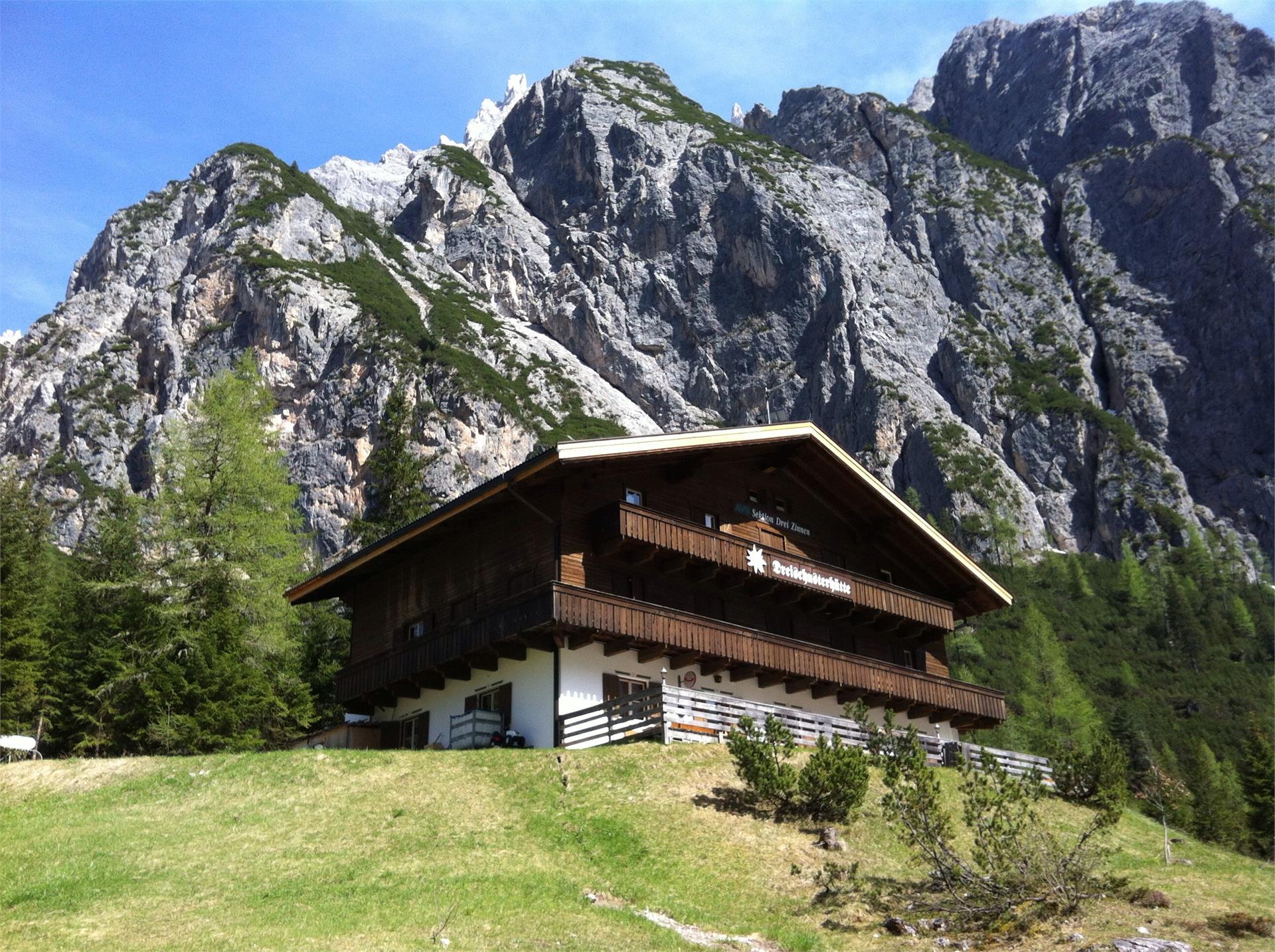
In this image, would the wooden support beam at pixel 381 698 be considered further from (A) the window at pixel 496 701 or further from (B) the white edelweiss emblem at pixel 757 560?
(B) the white edelweiss emblem at pixel 757 560

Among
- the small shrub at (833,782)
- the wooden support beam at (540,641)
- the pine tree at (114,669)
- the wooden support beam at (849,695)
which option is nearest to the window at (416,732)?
the wooden support beam at (540,641)

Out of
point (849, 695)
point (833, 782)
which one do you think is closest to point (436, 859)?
point (833, 782)

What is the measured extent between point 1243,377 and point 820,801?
470 feet

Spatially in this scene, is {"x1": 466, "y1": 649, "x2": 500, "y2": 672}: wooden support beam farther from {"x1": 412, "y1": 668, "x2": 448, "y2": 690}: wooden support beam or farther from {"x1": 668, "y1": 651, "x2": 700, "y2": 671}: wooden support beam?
{"x1": 668, "y1": 651, "x2": 700, "y2": 671}: wooden support beam

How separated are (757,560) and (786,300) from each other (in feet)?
425

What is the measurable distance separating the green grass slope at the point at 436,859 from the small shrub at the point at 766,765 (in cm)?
59

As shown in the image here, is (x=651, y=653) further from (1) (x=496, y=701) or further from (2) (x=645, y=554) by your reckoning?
(1) (x=496, y=701)

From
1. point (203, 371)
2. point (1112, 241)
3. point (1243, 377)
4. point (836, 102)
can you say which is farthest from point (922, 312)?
point (203, 371)

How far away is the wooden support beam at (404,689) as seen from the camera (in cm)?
3122

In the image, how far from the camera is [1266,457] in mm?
138250

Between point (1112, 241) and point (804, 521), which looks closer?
point (804, 521)

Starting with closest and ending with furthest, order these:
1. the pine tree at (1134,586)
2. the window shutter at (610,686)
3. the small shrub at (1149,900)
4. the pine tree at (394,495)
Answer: the small shrub at (1149,900) < the window shutter at (610,686) < the pine tree at (394,495) < the pine tree at (1134,586)

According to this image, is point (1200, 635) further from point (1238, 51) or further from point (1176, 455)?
point (1238, 51)

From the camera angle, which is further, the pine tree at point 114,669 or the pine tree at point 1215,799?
the pine tree at point 1215,799
